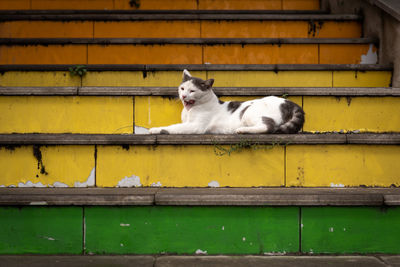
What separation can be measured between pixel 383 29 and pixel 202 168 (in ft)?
7.97

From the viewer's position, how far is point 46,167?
7.14ft

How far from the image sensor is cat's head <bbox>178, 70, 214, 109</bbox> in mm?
2607

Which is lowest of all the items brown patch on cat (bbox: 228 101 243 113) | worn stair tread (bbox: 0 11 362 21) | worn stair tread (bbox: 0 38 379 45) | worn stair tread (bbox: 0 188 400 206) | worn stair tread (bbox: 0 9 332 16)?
worn stair tread (bbox: 0 188 400 206)

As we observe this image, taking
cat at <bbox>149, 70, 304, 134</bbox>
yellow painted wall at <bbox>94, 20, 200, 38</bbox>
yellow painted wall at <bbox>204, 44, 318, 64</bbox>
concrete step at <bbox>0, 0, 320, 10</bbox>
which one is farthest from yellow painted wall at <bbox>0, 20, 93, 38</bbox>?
cat at <bbox>149, 70, 304, 134</bbox>

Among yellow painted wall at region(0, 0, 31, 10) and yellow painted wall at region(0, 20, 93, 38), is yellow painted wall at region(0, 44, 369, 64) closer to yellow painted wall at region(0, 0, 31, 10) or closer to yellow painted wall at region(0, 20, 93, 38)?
yellow painted wall at region(0, 20, 93, 38)

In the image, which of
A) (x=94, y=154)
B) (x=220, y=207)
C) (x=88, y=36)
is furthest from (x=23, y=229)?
(x=88, y=36)

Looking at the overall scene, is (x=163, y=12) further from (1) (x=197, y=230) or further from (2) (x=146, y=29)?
(1) (x=197, y=230)

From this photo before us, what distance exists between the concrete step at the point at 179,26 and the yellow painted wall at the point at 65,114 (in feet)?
5.48

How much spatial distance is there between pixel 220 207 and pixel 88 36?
282 cm

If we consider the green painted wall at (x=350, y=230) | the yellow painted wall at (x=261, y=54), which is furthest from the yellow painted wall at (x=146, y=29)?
the green painted wall at (x=350, y=230)

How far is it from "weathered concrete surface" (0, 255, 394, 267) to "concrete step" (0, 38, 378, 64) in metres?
2.21

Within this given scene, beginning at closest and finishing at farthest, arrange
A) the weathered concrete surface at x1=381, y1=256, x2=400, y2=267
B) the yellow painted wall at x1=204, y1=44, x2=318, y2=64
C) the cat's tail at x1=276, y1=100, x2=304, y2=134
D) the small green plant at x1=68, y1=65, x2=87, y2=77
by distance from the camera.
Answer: the weathered concrete surface at x1=381, y1=256, x2=400, y2=267 → the cat's tail at x1=276, y1=100, x2=304, y2=134 → the small green plant at x1=68, y1=65, x2=87, y2=77 → the yellow painted wall at x1=204, y1=44, x2=318, y2=64

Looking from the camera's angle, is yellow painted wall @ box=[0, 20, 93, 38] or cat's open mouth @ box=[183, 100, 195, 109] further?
yellow painted wall @ box=[0, 20, 93, 38]

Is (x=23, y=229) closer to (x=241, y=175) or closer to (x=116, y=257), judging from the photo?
(x=116, y=257)
